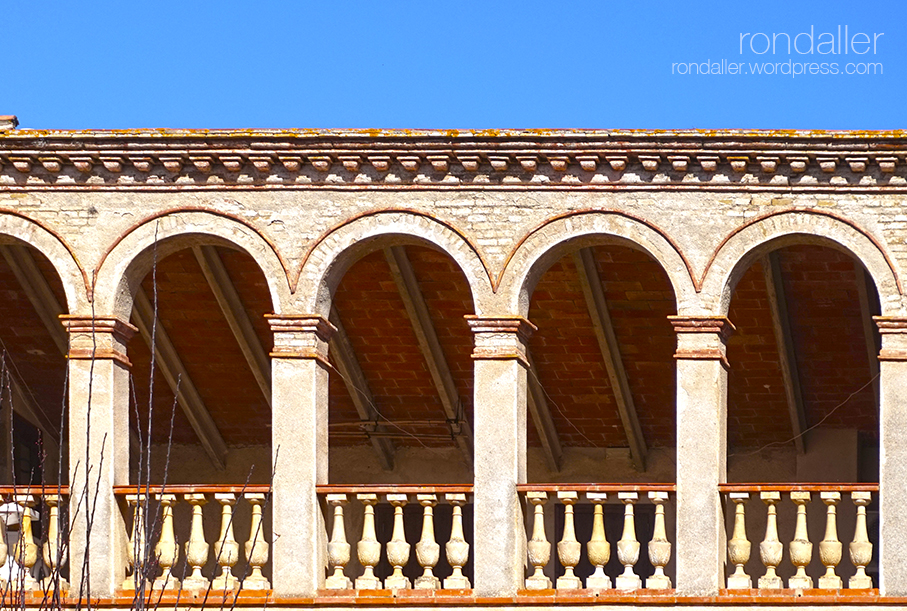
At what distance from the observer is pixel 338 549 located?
46.0 ft

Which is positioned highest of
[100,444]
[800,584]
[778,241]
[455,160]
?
[455,160]

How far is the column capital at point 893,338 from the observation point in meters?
13.6

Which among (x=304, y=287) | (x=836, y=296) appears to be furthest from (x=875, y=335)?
(x=304, y=287)

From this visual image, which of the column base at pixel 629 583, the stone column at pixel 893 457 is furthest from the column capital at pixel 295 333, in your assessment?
the stone column at pixel 893 457

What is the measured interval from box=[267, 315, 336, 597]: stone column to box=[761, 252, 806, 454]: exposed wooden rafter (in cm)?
427

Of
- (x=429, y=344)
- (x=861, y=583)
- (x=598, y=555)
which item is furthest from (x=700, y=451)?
(x=429, y=344)

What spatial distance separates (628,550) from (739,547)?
899 mm

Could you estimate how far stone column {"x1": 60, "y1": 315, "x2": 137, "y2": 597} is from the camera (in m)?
14.0

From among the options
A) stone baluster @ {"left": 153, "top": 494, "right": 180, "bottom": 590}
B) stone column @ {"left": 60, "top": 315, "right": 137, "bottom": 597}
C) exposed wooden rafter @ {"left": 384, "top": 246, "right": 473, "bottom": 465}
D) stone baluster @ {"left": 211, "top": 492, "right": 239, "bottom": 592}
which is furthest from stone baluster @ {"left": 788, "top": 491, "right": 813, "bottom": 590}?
stone column @ {"left": 60, "top": 315, "right": 137, "bottom": 597}

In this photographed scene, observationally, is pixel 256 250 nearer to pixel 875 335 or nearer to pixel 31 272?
pixel 31 272

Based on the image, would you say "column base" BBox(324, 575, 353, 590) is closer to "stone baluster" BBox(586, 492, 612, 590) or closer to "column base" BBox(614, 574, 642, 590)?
"stone baluster" BBox(586, 492, 612, 590)

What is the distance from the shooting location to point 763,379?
16703mm

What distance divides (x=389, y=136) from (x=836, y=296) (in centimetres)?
464

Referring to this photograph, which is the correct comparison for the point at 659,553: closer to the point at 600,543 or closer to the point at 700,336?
the point at 600,543
